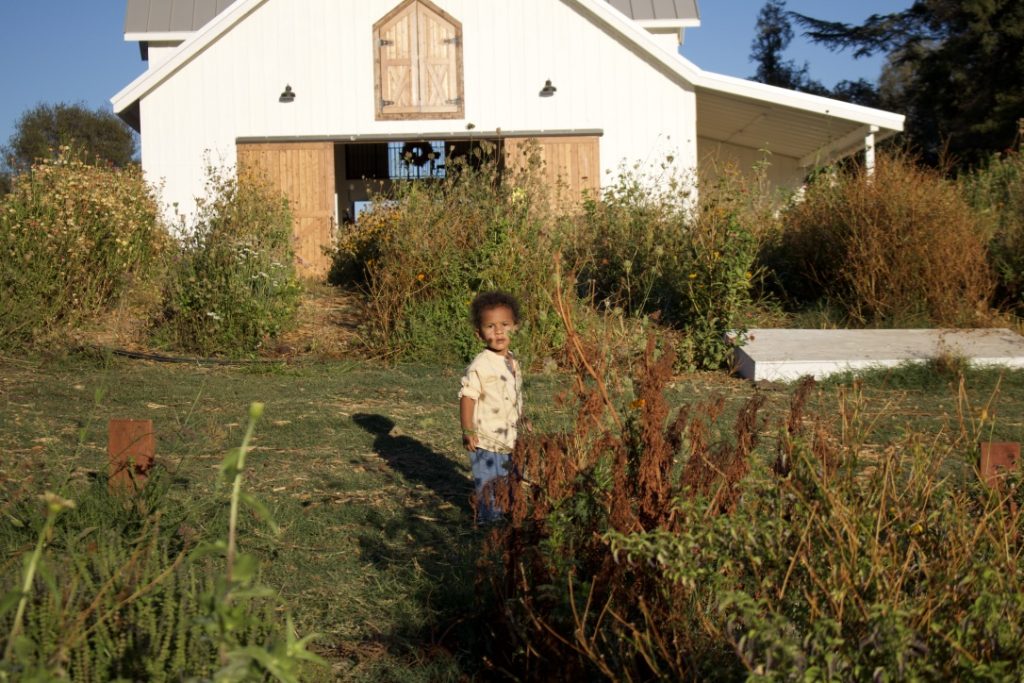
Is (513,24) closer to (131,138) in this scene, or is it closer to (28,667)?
(28,667)

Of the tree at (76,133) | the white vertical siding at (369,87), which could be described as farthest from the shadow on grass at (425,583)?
the tree at (76,133)

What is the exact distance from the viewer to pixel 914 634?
221 centimetres

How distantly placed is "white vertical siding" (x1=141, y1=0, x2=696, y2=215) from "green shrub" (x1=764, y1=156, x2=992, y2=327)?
498cm

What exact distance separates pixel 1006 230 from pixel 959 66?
20897 mm

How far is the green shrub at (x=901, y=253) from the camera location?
33.9ft

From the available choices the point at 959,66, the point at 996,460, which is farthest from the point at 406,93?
the point at 959,66

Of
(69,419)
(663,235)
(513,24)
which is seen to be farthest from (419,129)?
(69,419)

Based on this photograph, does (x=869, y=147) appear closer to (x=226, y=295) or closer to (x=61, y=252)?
(x=226, y=295)

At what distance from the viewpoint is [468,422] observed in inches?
181

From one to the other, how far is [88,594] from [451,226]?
743cm

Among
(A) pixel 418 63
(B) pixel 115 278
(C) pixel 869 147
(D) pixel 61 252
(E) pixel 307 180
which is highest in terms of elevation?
(A) pixel 418 63

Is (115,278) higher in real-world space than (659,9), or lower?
lower

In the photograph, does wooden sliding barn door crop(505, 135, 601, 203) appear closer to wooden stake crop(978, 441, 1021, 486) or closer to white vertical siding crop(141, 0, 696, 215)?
white vertical siding crop(141, 0, 696, 215)

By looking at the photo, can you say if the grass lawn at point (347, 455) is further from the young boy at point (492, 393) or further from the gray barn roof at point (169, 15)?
the gray barn roof at point (169, 15)
